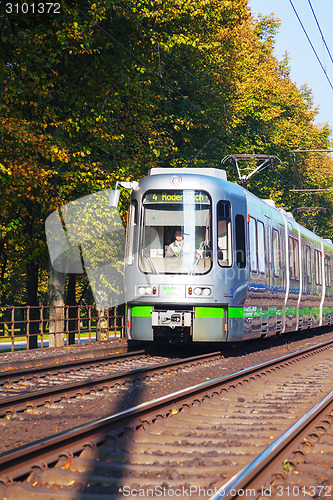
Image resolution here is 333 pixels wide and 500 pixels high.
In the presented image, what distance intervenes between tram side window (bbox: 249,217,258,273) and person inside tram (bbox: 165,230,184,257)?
1.98m

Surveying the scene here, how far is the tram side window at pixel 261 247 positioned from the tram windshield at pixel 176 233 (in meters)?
2.45

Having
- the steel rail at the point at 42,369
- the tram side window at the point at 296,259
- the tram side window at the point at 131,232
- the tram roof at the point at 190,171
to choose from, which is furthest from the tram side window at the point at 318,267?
the steel rail at the point at 42,369

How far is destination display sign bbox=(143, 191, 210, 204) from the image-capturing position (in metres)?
14.3

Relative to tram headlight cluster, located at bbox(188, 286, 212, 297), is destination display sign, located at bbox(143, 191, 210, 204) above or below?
above

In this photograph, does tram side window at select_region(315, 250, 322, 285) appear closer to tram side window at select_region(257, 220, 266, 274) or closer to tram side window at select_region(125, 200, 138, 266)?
tram side window at select_region(257, 220, 266, 274)

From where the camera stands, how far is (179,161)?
27234 mm

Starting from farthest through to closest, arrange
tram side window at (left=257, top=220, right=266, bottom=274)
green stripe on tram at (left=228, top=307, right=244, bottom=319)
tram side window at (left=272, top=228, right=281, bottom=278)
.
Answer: tram side window at (left=272, top=228, right=281, bottom=278), tram side window at (left=257, top=220, right=266, bottom=274), green stripe on tram at (left=228, top=307, right=244, bottom=319)

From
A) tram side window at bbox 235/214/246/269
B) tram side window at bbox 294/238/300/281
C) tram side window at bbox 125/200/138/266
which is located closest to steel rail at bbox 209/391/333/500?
tram side window at bbox 235/214/246/269

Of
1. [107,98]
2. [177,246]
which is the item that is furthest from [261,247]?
[107,98]

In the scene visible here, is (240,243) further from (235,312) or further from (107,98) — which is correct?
(107,98)

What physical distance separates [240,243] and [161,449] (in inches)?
349

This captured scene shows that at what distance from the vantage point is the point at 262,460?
5.40 m

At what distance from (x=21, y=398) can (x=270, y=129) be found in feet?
96.8

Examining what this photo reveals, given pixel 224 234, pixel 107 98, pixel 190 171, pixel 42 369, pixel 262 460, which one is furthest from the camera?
pixel 107 98
